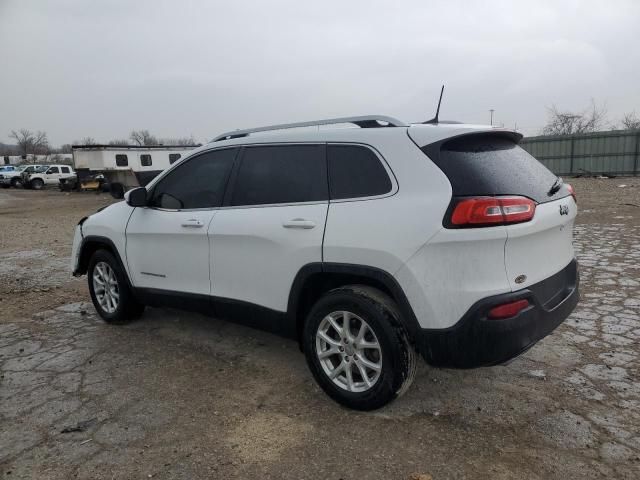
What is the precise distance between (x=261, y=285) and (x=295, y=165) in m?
0.86

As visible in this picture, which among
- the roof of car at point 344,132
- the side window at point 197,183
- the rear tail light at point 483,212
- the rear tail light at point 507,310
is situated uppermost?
the roof of car at point 344,132

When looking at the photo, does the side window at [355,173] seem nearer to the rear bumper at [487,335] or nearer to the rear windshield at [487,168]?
the rear windshield at [487,168]

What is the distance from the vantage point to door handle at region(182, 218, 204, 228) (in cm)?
382

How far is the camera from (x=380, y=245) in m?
2.79

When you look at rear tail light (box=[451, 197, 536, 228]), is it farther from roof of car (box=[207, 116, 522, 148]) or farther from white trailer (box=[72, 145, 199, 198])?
white trailer (box=[72, 145, 199, 198])

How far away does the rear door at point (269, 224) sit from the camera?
3.19 meters

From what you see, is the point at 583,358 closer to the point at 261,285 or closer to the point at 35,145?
the point at 261,285

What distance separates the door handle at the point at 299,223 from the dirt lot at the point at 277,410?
1130 millimetres

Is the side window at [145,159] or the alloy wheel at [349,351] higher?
the side window at [145,159]

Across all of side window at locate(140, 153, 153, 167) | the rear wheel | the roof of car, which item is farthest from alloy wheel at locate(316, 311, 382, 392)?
the rear wheel

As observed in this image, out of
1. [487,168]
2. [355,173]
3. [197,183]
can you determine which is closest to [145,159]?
[197,183]

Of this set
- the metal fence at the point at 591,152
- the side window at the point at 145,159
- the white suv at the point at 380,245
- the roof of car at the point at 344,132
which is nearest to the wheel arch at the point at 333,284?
the white suv at the point at 380,245

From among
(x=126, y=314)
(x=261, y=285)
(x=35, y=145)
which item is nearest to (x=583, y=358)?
(x=261, y=285)

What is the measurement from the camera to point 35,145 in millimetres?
98125
